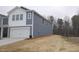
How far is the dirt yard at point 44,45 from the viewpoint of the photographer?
8453 millimetres

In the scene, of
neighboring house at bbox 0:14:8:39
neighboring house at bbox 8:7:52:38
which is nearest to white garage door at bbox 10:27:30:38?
neighboring house at bbox 8:7:52:38

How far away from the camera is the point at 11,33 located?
338 inches

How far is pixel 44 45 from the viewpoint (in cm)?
851

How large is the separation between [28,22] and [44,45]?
0.71 meters

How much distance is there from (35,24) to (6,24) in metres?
0.73

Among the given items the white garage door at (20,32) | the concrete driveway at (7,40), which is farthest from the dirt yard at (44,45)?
the white garage door at (20,32)

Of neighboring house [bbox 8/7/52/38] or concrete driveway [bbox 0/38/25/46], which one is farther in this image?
neighboring house [bbox 8/7/52/38]

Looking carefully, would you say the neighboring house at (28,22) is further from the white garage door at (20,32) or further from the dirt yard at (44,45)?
the dirt yard at (44,45)

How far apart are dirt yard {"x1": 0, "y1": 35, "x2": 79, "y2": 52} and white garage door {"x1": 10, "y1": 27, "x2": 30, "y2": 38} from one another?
20 cm

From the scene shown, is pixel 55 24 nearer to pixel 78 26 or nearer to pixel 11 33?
pixel 78 26

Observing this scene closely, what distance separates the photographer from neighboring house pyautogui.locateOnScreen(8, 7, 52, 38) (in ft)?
28.0

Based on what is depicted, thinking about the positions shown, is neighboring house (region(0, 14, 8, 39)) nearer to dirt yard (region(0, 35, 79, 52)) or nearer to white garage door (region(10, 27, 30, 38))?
white garage door (region(10, 27, 30, 38))

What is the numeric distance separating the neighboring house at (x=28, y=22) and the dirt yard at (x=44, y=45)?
0.18 m

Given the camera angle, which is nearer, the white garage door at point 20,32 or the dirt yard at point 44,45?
the dirt yard at point 44,45
